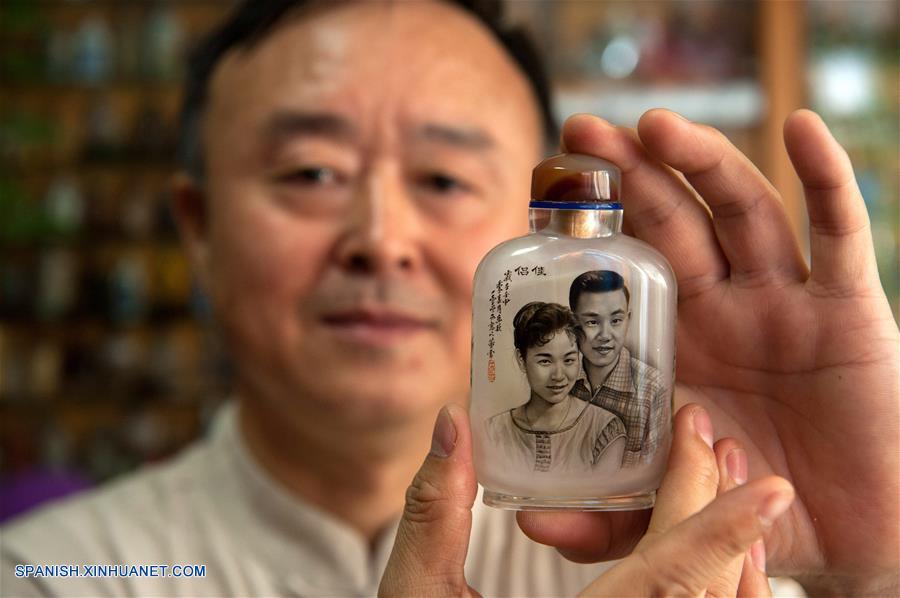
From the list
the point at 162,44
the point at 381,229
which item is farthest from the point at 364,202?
the point at 162,44

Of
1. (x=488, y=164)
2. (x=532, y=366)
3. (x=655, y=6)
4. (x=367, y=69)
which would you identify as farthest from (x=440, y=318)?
(x=655, y=6)

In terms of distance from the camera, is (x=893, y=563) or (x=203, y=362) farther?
(x=203, y=362)

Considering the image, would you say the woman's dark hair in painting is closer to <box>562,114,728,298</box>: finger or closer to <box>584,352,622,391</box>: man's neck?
<box>584,352,622,391</box>: man's neck

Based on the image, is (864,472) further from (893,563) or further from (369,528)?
(369,528)

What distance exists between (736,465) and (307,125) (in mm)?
656

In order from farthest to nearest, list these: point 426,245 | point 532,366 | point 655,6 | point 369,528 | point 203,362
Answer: point 203,362
point 655,6
point 369,528
point 426,245
point 532,366

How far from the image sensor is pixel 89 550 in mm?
1190

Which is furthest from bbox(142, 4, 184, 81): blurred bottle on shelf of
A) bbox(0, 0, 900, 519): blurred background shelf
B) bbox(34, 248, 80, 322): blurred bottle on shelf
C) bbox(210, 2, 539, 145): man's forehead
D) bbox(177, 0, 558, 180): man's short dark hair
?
bbox(210, 2, 539, 145): man's forehead

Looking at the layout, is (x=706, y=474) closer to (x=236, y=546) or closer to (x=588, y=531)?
(x=588, y=531)

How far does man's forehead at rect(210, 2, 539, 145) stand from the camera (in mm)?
1126

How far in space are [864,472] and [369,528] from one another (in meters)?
0.69

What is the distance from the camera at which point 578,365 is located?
0.64 meters

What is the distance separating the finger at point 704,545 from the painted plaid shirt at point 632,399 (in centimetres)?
7

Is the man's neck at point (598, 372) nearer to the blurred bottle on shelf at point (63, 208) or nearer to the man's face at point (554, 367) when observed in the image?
the man's face at point (554, 367)
